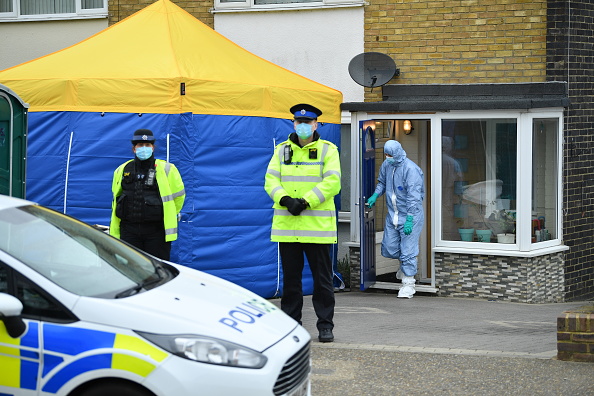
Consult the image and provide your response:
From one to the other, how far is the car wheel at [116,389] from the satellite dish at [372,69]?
765cm

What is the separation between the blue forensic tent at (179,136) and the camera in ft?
33.1

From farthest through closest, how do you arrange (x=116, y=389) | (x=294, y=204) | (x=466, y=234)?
(x=466, y=234)
(x=294, y=204)
(x=116, y=389)

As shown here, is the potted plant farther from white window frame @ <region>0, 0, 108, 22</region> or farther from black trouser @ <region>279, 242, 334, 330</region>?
white window frame @ <region>0, 0, 108, 22</region>

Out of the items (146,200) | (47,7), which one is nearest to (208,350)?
(146,200)

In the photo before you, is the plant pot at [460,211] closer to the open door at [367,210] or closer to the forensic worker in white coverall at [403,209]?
the forensic worker in white coverall at [403,209]

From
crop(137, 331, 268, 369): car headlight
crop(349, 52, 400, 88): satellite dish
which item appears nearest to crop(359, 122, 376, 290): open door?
crop(349, 52, 400, 88): satellite dish

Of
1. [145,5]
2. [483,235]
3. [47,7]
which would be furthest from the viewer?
[47,7]

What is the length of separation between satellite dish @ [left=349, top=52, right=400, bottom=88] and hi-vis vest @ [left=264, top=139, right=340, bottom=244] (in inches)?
147

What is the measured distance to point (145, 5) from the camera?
43.3ft

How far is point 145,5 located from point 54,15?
159 cm

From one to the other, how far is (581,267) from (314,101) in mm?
4165

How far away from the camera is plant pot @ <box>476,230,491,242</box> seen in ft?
37.0

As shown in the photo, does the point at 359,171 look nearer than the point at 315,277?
No

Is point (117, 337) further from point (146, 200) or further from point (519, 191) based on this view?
point (519, 191)
